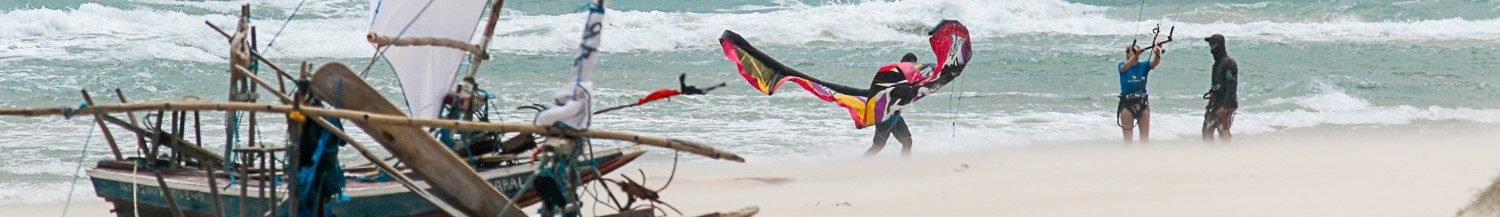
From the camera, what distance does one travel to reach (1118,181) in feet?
34.3

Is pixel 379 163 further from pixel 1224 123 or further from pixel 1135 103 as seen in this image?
pixel 1224 123

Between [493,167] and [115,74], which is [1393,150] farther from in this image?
[115,74]

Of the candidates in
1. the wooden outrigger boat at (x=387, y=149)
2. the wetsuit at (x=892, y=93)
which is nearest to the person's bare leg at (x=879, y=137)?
the wetsuit at (x=892, y=93)

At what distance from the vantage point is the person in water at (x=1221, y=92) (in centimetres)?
1180

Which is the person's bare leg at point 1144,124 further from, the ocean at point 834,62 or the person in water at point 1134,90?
the ocean at point 834,62

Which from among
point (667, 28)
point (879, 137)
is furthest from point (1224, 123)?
point (667, 28)

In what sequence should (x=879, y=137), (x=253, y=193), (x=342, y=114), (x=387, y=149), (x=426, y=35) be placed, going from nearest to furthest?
(x=342, y=114)
(x=387, y=149)
(x=253, y=193)
(x=426, y=35)
(x=879, y=137)

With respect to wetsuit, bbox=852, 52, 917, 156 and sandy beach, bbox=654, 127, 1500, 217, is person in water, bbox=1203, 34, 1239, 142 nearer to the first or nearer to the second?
sandy beach, bbox=654, 127, 1500, 217

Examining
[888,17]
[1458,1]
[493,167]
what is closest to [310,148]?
[493,167]

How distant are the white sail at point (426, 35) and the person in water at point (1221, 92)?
5309 mm

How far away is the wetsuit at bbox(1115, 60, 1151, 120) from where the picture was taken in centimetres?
1176

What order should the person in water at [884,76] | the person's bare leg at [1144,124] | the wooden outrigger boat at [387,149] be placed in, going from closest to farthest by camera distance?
the wooden outrigger boat at [387,149] → the person in water at [884,76] → the person's bare leg at [1144,124]

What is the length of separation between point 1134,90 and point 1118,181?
1640 millimetres

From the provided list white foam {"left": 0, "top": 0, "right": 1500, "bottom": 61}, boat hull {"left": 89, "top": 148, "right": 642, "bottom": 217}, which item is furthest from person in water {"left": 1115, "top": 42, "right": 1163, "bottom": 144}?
white foam {"left": 0, "top": 0, "right": 1500, "bottom": 61}
